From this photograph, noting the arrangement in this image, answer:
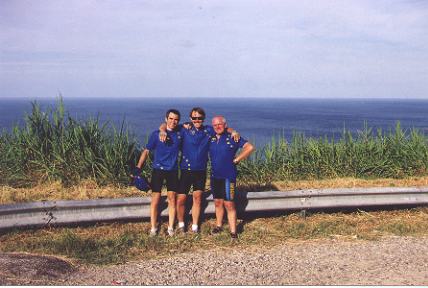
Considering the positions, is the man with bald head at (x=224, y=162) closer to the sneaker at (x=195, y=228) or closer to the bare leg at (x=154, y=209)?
the sneaker at (x=195, y=228)

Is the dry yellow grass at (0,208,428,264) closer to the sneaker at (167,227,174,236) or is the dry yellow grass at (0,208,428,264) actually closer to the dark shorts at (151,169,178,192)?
the sneaker at (167,227,174,236)

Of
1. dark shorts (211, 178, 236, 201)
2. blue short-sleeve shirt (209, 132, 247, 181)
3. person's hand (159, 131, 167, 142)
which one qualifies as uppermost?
person's hand (159, 131, 167, 142)

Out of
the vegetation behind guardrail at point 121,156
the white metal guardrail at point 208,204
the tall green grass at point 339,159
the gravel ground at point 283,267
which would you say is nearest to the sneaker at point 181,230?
the white metal guardrail at point 208,204

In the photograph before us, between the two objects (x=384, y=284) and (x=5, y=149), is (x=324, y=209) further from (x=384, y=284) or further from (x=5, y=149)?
(x=5, y=149)

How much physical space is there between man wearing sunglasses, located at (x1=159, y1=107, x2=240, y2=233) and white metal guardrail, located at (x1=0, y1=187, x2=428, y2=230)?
0.97ft

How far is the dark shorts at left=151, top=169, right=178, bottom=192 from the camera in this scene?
6312 mm

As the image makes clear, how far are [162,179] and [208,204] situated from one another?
2.64ft

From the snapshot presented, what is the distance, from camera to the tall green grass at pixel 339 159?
8.96 meters

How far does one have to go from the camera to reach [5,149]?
8391 mm

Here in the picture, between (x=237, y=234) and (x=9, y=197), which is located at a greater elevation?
(x=9, y=197)

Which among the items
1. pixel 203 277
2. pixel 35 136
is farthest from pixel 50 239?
pixel 35 136

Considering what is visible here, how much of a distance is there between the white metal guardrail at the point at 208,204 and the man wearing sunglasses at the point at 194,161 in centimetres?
29

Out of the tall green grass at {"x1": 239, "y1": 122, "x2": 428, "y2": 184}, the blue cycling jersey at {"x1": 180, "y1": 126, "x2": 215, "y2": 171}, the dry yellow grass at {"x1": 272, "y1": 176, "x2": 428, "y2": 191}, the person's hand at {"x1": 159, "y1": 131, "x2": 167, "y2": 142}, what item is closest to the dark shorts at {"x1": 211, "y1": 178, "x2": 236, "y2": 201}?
the blue cycling jersey at {"x1": 180, "y1": 126, "x2": 215, "y2": 171}

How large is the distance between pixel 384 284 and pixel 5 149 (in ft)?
21.1
